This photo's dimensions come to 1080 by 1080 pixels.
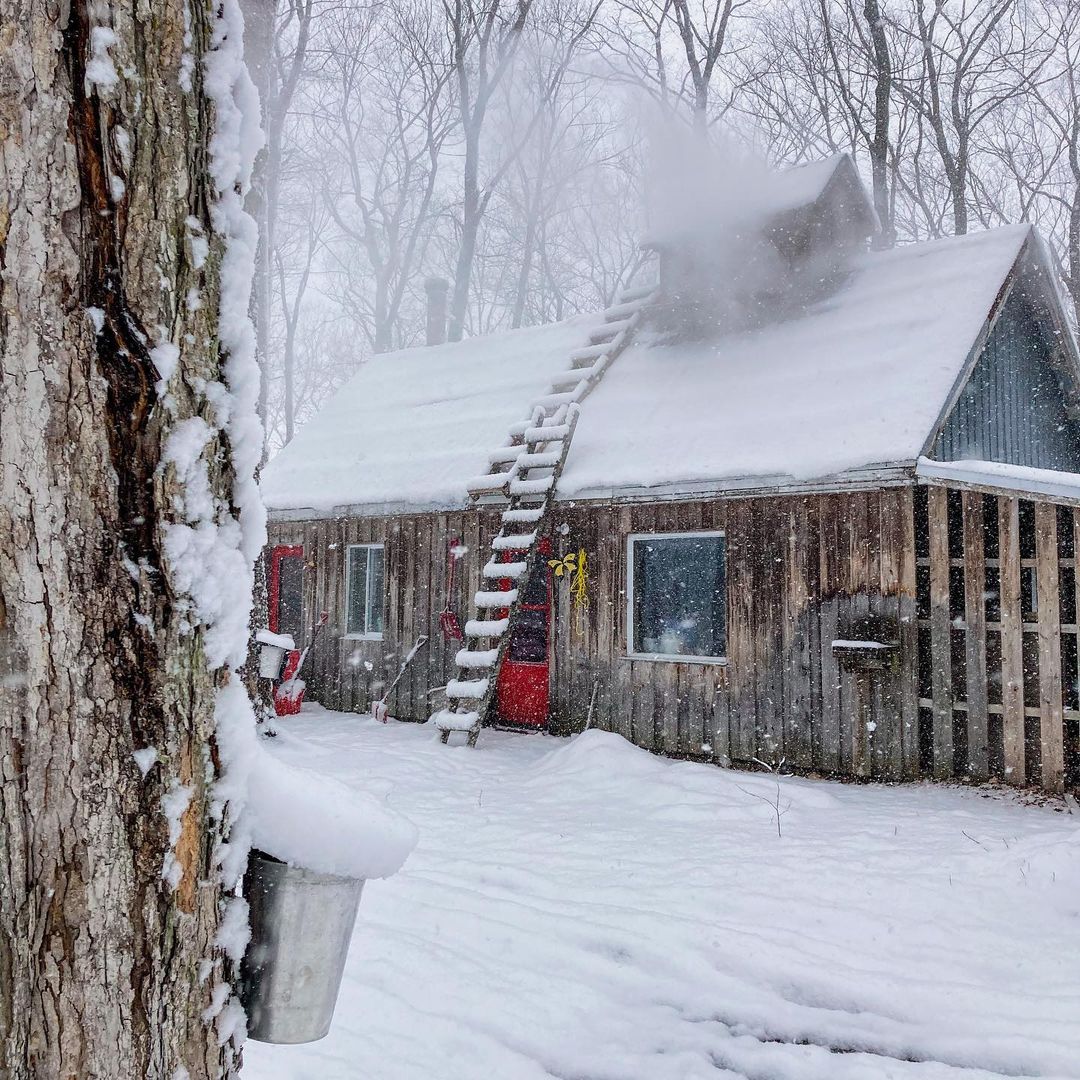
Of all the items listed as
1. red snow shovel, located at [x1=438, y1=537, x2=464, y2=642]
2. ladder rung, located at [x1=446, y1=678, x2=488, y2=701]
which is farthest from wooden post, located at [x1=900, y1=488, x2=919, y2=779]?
red snow shovel, located at [x1=438, y1=537, x2=464, y2=642]

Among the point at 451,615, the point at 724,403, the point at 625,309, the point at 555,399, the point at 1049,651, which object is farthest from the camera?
the point at 625,309

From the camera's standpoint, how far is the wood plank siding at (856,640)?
695cm

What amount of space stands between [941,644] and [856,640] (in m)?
0.71

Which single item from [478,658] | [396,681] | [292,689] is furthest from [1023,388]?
[292,689]

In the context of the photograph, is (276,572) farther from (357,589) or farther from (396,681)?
(396,681)

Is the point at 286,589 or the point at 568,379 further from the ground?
the point at 568,379

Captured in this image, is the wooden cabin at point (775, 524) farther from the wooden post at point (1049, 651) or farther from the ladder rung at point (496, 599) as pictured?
the ladder rung at point (496, 599)

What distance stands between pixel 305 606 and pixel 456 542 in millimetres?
2848

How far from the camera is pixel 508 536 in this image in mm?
8758

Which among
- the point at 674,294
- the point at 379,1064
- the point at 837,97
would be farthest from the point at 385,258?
the point at 379,1064

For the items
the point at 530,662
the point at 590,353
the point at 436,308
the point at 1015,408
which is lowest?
the point at 530,662

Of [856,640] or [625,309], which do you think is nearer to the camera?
[856,640]

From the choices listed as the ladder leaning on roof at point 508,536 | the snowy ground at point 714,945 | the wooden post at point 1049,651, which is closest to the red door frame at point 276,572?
the ladder leaning on roof at point 508,536

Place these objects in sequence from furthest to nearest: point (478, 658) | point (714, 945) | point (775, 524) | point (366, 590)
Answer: point (366, 590), point (478, 658), point (775, 524), point (714, 945)
